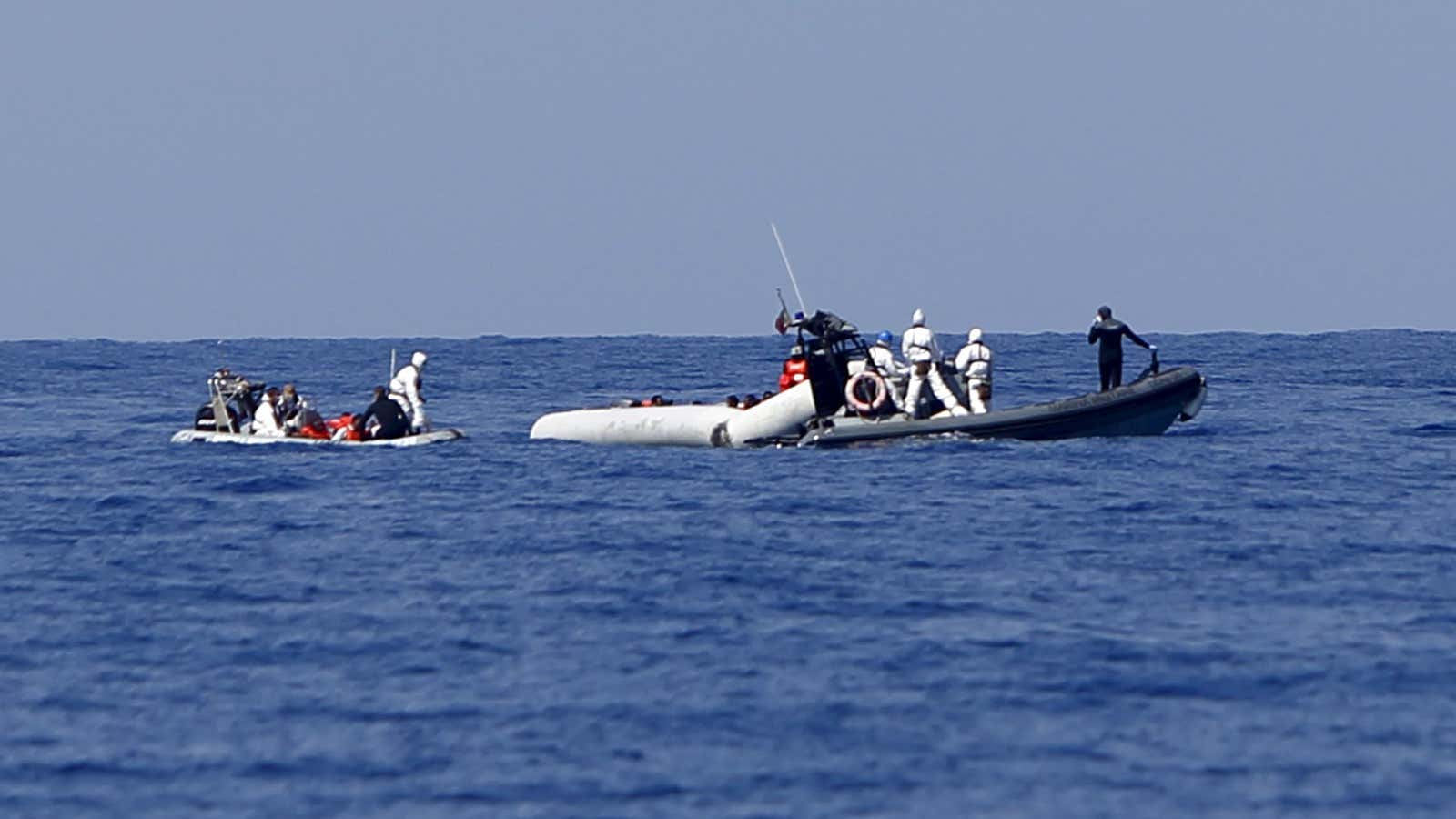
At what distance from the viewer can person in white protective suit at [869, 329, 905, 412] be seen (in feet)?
97.0

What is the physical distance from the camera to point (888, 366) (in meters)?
29.9

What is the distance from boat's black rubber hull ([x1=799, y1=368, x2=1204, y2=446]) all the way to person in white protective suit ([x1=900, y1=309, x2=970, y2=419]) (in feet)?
1.33

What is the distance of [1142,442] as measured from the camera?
95.3 ft

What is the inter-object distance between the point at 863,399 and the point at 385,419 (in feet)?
25.3

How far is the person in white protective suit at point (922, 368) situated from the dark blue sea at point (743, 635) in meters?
0.70

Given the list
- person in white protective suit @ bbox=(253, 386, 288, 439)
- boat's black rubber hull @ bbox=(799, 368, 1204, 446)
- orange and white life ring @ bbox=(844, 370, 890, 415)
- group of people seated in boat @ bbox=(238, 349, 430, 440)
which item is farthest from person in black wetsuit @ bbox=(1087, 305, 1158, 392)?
person in white protective suit @ bbox=(253, 386, 288, 439)

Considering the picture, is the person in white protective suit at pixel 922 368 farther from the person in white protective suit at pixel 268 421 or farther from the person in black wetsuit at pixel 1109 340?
the person in white protective suit at pixel 268 421

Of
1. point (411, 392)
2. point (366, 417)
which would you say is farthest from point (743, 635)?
point (366, 417)

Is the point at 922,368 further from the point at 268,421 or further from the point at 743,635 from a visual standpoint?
the point at 743,635

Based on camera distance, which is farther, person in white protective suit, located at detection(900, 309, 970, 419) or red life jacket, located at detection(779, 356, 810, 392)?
red life jacket, located at detection(779, 356, 810, 392)

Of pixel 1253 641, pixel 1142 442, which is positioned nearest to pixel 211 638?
pixel 1253 641

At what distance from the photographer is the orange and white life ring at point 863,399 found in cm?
2925

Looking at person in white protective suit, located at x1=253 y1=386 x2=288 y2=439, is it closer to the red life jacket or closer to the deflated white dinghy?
the deflated white dinghy

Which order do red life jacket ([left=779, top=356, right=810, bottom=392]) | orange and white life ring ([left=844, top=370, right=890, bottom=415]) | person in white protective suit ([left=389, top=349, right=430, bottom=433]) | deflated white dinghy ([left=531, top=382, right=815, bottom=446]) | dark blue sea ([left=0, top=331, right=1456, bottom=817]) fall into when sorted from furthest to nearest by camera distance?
person in white protective suit ([left=389, top=349, right=430, bottom=433]) < red life jacket ([left=779, top=356, right=810, bottom=392]) < deflated white dinghy ([left=531, top=382, right=815, bottom=446]) < orange and white life ring ([left=844, top=370, right=890, bottom=415]) < dark blue sea ([left=0, top=331, right=1456, bottom=817])
